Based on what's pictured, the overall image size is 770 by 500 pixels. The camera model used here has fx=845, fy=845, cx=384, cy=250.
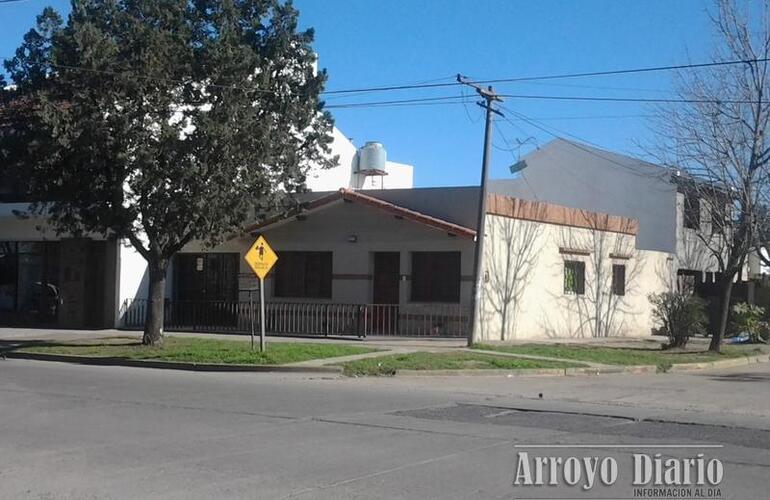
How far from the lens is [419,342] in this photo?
2355 cm

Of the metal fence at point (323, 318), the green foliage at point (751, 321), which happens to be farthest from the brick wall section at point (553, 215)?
the green foliage at point (751, 321)

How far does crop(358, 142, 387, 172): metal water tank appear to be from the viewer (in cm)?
3706

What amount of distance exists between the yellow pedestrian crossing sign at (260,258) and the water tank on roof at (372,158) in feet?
58.3

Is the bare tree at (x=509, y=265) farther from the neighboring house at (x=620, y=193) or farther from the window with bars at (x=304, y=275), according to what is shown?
the neighboring house at (x=620, y=193)

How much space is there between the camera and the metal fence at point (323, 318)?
25094 mm

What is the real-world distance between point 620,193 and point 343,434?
29635mm

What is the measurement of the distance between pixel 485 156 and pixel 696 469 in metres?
14.8

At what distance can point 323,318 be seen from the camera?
84.5 feet

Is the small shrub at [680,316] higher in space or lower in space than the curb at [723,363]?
higher

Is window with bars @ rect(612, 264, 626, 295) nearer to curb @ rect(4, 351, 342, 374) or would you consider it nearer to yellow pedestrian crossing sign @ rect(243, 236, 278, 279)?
yellow pedestrian crossing sign @ rect(243, 236, 278, 279)

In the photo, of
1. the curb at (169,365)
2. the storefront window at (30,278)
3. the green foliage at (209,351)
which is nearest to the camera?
the curb at (169,365)

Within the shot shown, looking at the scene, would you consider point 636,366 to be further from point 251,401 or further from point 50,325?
point 50,325

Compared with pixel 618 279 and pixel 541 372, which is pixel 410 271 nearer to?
pixel 541 372

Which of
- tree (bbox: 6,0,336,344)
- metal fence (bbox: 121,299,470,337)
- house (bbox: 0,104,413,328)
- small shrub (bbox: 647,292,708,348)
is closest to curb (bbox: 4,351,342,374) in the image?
tree (bbox: 6,0,336,344)
